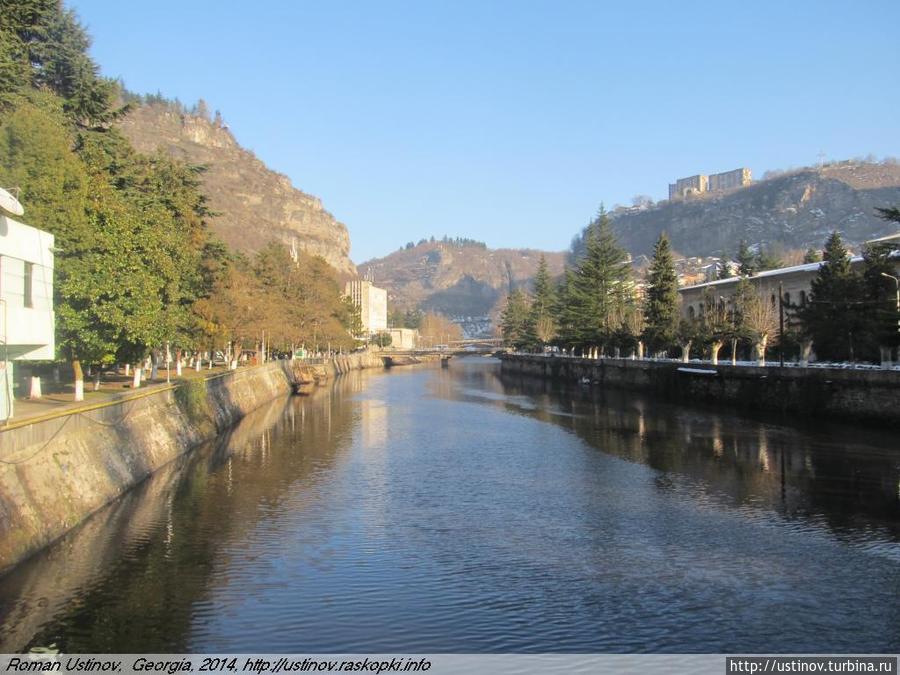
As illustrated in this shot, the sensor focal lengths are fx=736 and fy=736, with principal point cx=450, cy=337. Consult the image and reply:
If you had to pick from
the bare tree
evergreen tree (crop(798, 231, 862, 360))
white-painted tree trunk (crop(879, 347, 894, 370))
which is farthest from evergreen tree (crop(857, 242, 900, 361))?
the bare tree

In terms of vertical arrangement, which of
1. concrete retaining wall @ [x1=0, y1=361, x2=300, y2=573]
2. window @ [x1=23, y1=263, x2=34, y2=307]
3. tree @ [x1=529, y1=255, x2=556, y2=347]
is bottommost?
concrete retaining wall @ [x1=0, y1=361, x2=300, y2=573]

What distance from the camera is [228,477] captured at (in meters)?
33.1

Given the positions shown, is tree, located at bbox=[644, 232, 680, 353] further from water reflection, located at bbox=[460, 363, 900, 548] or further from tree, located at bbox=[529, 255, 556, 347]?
tree, located at bbox=[529, 255, 556, 347]

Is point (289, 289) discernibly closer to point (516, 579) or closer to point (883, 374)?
point (883, 374)

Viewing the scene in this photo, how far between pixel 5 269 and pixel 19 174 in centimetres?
863

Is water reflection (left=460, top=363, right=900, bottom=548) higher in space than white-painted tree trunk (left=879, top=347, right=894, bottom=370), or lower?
lower

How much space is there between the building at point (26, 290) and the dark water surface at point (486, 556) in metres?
7.44

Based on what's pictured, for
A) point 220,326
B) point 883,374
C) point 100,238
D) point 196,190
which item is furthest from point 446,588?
point 196,190

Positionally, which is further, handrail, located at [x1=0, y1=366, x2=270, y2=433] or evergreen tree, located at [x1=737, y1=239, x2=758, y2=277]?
evergreen tree, located at [x1=737, y1=239, x2=758, y2=277]

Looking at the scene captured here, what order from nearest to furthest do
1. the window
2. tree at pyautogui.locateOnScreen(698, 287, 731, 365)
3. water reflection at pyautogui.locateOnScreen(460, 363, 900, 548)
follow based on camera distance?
water reflection at pyautogui.locateOnScreen(460, 363, 900, 548) < the window < tree at pyautogui.locateOnScreen(698, 287, 731, 365)

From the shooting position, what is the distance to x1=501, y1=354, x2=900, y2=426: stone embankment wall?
149 ft

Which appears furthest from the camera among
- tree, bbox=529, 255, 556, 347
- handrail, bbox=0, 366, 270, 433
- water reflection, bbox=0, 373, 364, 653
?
tree, bbox=529, 255, 556, 347

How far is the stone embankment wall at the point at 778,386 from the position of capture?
45.4m

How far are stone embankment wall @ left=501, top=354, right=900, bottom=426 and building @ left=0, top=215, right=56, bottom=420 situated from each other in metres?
45.4
